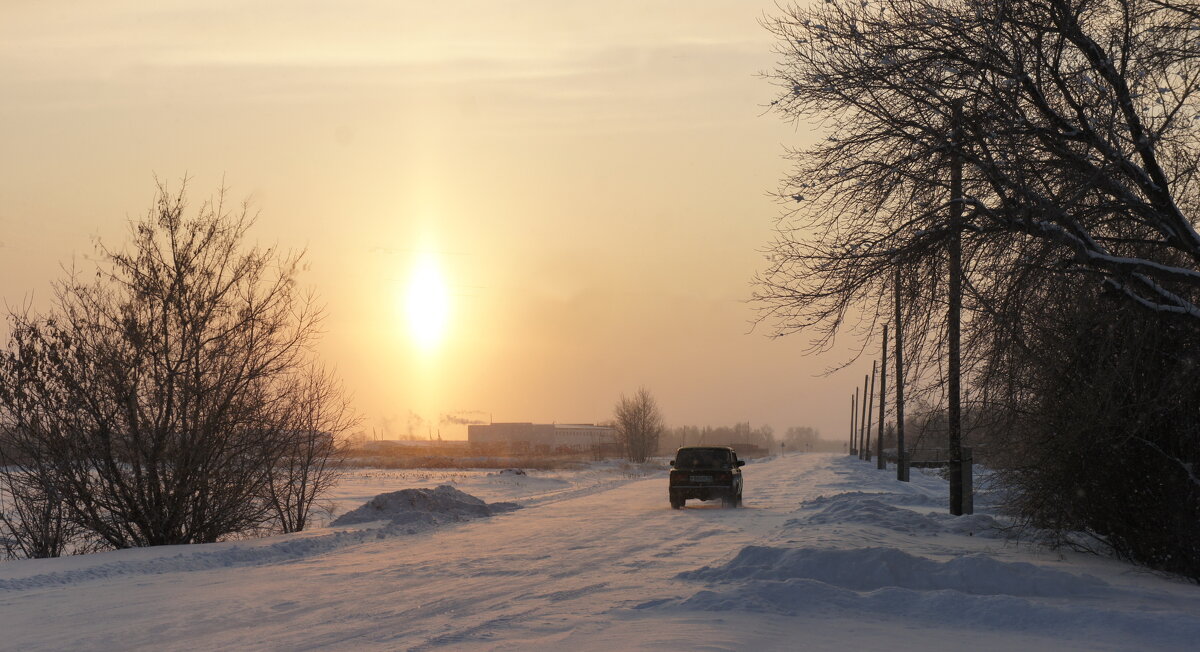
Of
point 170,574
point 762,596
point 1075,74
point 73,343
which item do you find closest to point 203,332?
point 73,343

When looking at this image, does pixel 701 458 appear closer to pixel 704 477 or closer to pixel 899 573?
pixel 704 477

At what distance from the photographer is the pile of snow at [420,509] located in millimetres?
24266

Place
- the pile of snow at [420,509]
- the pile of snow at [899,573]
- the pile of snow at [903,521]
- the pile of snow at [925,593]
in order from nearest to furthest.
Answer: the pile of snow at [925,593], the pile of snow at [899,573], the pile of snow at [903,521], the pile of snow at [420,509]

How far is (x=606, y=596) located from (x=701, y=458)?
726 inches

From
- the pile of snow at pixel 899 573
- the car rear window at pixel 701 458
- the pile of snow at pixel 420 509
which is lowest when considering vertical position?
the pile of snow at pixel 420 509

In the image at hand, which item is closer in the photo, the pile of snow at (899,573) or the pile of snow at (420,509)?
the pile of snow at (899,573)

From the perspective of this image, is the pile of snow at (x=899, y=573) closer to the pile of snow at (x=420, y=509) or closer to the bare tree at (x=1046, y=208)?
the bare tree at (x=1046, y=208)

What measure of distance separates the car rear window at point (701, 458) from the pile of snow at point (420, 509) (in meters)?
5.65

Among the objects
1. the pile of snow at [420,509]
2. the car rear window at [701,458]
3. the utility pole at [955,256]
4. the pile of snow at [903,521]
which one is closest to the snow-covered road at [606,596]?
the pile of snow at [903,521]

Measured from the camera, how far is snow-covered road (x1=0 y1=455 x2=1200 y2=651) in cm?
905

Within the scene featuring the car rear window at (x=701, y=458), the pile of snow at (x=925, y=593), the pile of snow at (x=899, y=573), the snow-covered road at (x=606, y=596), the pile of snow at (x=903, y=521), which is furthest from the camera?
the car rear window at (x=701, y=458)

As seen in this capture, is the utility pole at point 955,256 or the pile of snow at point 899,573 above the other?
the utility pole at point 955,256

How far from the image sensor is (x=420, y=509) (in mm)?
25953

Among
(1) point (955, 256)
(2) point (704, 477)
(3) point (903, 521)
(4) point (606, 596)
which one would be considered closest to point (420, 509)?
(2) point (704, 477)
